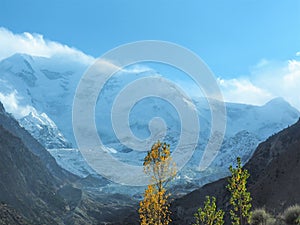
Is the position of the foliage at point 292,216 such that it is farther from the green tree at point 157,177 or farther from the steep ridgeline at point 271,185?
the steep ridgeline at point 271,185

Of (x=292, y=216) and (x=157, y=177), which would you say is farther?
(x=292, y=216)

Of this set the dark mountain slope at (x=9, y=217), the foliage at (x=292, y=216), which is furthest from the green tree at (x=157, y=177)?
the dark mountain slope at (x=9, y=217)

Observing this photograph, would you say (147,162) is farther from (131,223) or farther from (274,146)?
(131,223)

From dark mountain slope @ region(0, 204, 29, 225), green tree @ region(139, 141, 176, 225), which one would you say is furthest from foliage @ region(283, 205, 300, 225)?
dark mountain slope @ region(0, 204, 29, 225)

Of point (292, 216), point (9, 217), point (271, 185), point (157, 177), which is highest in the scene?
point (9, 217)

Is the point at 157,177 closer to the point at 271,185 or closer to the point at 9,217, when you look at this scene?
the point at 271,185

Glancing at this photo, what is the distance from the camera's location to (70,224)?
7687 inches

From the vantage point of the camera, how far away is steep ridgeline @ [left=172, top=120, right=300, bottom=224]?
2169 inches

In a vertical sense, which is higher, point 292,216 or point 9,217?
point 9,217

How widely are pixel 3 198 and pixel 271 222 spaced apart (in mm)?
165737

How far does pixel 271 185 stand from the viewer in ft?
212

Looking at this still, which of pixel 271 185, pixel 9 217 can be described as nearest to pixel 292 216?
pixel 271 185

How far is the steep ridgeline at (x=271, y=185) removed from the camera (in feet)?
181

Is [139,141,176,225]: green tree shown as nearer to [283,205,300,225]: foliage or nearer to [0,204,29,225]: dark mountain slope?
[283,205,300,225]: foliage
